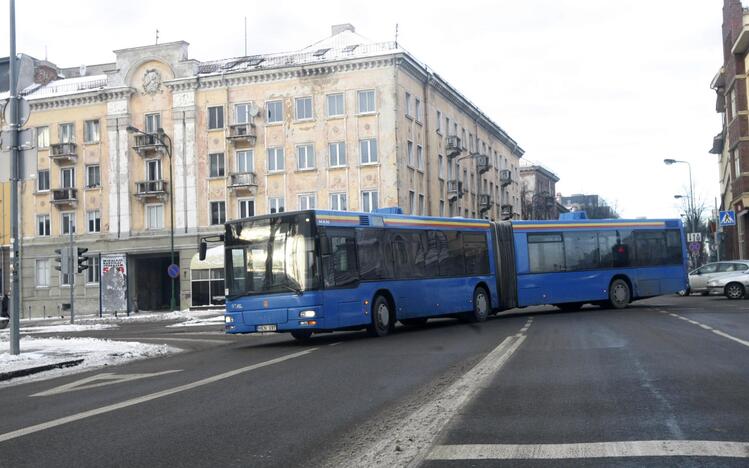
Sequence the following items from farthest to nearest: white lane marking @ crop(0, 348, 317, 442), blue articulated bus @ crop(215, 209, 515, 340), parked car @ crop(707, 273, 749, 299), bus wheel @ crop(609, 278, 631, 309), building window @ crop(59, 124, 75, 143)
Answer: building window @ crop(59, 124, 75, 143) < parked car @ crop(707, 273, 749, 299) < bus wheel @ crop(609, 278, 631, 309) < blue articulated bus @ crop(215, 209, 515, 340) < white lane marking @ crop(0, 348, 317, 442)

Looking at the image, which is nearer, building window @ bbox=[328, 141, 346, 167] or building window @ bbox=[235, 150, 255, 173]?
building window @ bbox=[328, 141, 346, 167]

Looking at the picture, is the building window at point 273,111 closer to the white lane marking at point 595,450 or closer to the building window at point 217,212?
the building window at point 217,212

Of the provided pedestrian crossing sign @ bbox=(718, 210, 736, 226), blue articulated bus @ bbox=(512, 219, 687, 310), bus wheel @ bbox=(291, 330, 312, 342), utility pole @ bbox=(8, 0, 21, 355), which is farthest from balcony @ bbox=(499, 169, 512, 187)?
utility pole @ bbox=(8, 0, 21, 355)

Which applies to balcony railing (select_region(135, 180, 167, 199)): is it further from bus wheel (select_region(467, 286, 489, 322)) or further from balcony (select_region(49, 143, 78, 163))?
bus wheel (select_region(467, 286, 489, 322))

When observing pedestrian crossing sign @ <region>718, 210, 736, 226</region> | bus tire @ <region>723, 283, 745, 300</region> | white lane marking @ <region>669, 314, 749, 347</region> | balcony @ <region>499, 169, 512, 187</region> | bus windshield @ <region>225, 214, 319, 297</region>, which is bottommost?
white lane marking @ <region>669, 314, 749, 347</region>

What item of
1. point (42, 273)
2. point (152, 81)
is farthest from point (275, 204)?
point (42, 273)

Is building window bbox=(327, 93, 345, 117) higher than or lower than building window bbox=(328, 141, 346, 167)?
higher

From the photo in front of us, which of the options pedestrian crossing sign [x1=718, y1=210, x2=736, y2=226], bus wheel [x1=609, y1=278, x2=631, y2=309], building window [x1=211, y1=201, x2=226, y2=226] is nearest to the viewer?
bus wheel [x1=609, y1=278, x2=631, y2=309]

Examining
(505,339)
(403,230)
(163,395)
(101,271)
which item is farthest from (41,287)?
(163,395)

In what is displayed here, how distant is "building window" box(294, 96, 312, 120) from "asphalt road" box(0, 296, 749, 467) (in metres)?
36.7

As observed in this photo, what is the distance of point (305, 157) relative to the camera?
166ft

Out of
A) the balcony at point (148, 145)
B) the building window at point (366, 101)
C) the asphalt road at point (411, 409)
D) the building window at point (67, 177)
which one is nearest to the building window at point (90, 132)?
the building window at point (67, 177)

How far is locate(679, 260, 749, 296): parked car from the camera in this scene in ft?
116

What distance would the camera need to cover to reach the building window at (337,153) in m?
49.7
